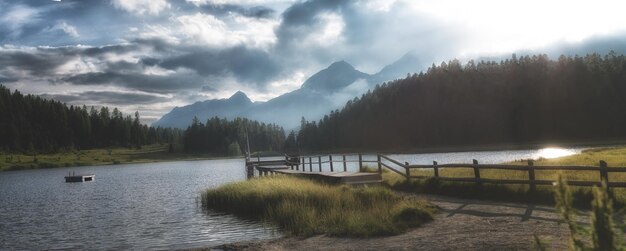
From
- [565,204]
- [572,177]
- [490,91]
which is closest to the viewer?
[565,204]

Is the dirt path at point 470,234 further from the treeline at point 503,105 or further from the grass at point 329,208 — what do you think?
the treeline at point 503,105

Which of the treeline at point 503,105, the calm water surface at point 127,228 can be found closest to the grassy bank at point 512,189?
the calm water surface at point 127,228

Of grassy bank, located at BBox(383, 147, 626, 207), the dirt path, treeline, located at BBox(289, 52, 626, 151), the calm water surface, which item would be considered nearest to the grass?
the dirt path

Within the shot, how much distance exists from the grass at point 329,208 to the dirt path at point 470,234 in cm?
63

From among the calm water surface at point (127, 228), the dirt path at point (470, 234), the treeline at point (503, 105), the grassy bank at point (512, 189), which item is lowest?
the calm water surface at point (127, 228)

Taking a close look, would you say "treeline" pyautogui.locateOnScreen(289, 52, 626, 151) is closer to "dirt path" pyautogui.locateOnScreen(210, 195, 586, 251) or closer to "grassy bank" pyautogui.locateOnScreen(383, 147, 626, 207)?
"grassy bank" pyautogui.locateOnScreen(383, 147, 626, 207)

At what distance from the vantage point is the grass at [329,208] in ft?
55.0

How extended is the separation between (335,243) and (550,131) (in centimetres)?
12504

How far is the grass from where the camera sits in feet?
55.0

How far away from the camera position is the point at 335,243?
15438mm

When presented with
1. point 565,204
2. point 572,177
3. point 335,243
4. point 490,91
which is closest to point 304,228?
point 335,243

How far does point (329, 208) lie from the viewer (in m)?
21.0

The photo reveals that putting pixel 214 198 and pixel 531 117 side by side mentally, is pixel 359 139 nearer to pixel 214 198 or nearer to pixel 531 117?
pixel 531 117

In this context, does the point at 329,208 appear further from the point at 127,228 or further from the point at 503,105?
the point at 503,105
